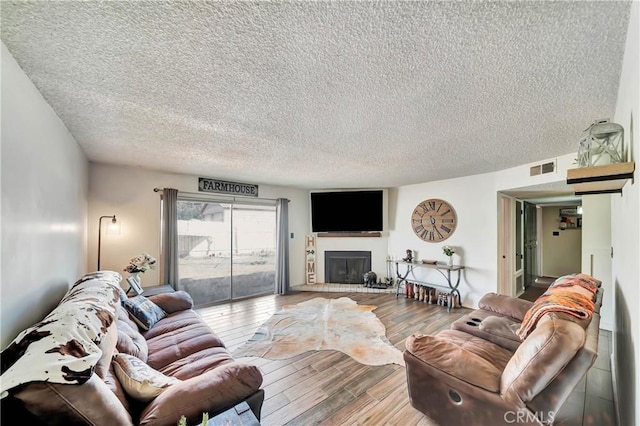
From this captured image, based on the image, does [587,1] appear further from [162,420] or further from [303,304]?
[303,304]

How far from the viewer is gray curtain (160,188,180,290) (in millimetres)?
4008

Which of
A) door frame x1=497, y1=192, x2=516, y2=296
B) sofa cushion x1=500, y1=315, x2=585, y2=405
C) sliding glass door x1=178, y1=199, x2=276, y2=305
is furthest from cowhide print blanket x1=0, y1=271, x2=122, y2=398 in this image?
door frame x1=497, y1=192, x2=516, y2=296

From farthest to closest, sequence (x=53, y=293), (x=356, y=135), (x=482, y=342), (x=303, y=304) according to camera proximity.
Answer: (x=303, y=304)
(x=356, y=135)
(x=482, y=342)
(x=53, y=293)

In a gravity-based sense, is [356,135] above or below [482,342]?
above

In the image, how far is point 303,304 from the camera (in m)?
4.51

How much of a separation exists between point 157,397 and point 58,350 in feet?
1.67

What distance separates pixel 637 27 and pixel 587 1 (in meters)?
0.22

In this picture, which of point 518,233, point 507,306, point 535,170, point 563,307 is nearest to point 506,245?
point 518,233

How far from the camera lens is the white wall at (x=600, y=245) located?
11.2 feet

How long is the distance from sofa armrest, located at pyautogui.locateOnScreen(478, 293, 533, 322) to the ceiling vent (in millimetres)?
1815

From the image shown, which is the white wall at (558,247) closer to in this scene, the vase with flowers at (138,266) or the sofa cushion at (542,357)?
the sofa cushion at (542,357)

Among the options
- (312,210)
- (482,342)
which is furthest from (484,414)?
(312,210)

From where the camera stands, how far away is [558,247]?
6918mm

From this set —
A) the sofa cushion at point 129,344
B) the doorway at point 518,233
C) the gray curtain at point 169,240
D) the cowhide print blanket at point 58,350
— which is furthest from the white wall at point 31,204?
the doorway at point 518,233
